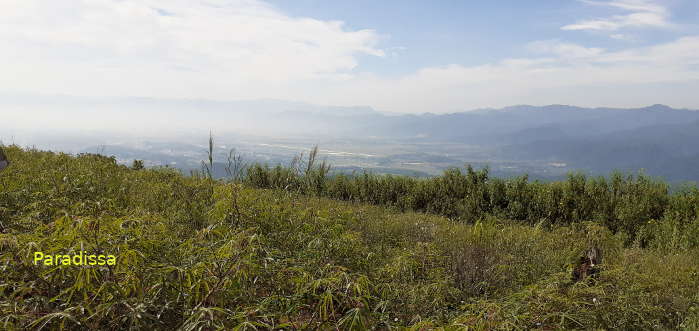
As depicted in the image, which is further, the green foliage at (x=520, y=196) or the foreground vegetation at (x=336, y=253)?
the green foliage at (x=520, y=196)

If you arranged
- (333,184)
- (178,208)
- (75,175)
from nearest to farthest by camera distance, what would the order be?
(178,208) → (75,175) → (333,184)

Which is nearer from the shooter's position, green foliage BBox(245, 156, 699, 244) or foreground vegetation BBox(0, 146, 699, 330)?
foreground vegetation BBox(0, 146, 699, 330)

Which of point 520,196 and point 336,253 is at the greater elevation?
point 336,253

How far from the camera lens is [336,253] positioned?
12.1 feet

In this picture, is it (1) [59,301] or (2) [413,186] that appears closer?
(1) [59,301]

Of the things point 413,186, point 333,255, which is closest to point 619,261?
point 333,255

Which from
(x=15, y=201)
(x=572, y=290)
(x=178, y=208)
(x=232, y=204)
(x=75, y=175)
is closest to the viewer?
(x=572, y=290)

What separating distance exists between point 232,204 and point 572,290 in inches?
129

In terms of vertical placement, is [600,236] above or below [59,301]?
below

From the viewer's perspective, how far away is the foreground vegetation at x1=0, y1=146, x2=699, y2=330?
165 centimetres

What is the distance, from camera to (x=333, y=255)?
3592 millimetres

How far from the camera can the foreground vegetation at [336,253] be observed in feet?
5.42

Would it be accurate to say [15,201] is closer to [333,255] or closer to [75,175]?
[75,175]

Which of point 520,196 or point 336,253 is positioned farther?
point 520,196
